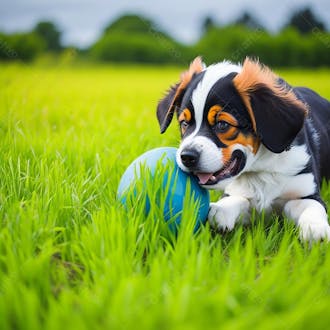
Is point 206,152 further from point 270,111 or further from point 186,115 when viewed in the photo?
point 270,111

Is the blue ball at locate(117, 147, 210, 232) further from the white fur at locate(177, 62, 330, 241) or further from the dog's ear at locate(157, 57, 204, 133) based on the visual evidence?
the dog's ear at locate(157, 57, 204, 133)

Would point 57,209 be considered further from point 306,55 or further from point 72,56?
point 306,55

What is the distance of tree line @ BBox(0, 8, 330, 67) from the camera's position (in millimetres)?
25531

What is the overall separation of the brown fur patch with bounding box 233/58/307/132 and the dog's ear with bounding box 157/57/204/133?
46 centimetres

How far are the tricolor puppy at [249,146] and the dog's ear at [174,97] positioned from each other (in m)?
0.06

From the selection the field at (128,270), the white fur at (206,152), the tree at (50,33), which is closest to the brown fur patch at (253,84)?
the white fur at (206,152)

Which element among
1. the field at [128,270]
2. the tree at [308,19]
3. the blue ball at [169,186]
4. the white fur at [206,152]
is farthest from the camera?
the tree at [308,19]

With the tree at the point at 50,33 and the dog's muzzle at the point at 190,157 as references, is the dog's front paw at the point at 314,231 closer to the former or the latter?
the dog's muzzle at the point at 190,157

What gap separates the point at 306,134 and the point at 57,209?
204 centimetres

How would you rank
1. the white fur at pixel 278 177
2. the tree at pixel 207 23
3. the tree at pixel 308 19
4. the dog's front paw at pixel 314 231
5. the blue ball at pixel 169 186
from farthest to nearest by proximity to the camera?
1. the tree at pixel 207 23
2. the tree at pixel 308 19
3. the white fur at pixel 278 177
4. the blue ball at pixel 169 186
5. the dog's front paw at pixel 314 231

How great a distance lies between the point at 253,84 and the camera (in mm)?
3188

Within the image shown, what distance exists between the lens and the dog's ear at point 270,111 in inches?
120

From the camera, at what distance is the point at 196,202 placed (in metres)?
2.81

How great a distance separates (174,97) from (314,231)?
1536 mm
